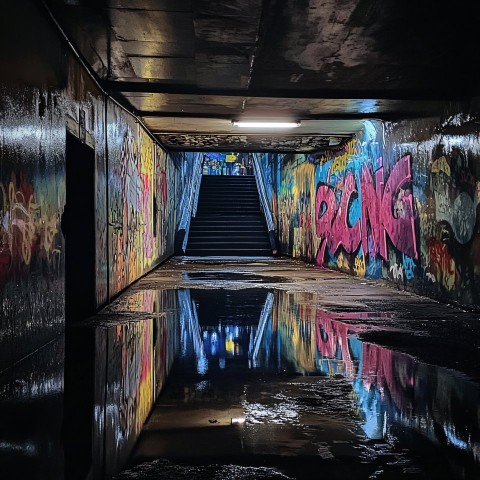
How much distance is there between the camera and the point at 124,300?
8.80 metres

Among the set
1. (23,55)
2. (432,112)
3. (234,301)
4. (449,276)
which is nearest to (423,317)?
(449,276)

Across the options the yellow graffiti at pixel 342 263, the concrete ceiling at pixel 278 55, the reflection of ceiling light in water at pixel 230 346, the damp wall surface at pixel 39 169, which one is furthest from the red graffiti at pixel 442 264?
the damp wall surface at pixel 39 169

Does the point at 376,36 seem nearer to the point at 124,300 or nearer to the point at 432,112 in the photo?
the point at 432,112

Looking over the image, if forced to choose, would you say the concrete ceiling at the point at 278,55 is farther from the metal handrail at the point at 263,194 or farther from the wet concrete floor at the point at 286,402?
the metal handrail at the point at 263,194

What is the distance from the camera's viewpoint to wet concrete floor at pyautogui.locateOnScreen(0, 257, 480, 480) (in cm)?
274

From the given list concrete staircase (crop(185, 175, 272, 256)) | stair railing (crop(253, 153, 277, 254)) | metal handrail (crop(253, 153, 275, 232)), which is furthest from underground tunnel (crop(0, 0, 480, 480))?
metal handrail (crop(253, 153, 275, 232))

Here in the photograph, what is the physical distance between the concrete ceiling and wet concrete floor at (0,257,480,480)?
321 cm

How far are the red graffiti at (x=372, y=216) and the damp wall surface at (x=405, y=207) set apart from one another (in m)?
0.02

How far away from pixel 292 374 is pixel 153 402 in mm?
1269

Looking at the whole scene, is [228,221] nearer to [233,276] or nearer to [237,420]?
[233,276]

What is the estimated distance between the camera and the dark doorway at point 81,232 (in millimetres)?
7273

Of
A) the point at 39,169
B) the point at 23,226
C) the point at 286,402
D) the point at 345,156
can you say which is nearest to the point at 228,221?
the point at 345,156

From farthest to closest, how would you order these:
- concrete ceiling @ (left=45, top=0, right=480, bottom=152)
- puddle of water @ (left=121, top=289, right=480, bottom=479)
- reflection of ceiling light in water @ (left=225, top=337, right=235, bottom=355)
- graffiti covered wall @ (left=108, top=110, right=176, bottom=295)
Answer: graffiti covered wall @ (left=108, top=110, right=176, bottom=295) < reflection of ceiling light in water @ (left=225, top=337, right=235, bottom=355) < concrete ceiling @ (left=45, top=0, right=480, bottom=152) < puddle of water @ (left=121, top=289, right=480, bottom=479)

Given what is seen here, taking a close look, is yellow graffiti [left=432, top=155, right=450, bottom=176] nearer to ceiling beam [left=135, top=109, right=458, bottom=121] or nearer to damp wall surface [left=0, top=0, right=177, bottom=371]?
ceiling beam [left=135, top=109, right=458, bottom=121]
